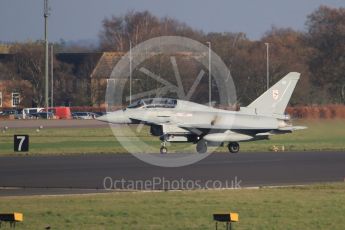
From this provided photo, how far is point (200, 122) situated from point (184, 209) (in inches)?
803

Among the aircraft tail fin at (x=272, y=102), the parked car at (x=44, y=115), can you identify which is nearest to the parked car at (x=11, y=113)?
the parked car at (x=44, y=115)

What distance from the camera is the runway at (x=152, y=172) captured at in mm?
23547

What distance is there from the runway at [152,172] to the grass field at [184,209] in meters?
1.99

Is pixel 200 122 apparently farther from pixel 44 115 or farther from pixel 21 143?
pixel 44 115

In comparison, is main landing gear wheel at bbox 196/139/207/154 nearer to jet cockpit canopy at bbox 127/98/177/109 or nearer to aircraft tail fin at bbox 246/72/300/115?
jet cockpit canopy at bbox 127/98/177/109

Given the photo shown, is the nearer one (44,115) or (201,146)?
(201,146)

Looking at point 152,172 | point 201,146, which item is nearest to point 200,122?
point 201,146

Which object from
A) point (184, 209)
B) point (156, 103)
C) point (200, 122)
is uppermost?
point (156, 103)

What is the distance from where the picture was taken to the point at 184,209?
59.1 feet

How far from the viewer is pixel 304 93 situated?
88.0 metres

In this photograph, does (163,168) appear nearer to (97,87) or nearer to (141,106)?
(141,106)

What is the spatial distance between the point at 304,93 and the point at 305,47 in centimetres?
859

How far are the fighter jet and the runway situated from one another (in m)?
2.64

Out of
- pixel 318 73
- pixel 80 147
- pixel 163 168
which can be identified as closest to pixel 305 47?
pixel 318 73
